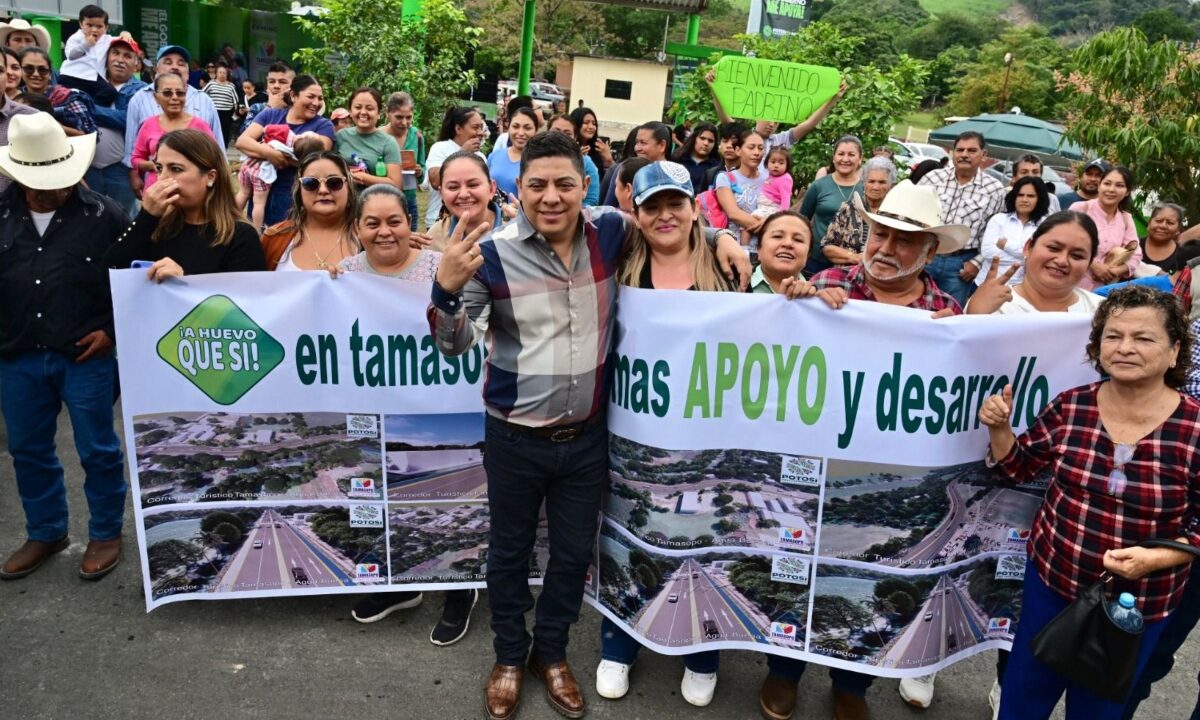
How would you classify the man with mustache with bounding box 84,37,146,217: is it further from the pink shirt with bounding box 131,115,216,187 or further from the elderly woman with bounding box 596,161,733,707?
the elderly woman with bounding box 596,161,733,707

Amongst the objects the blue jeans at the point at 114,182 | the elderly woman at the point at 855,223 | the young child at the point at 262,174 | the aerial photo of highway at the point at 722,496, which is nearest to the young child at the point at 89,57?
the blue jeans at the point at 114,182

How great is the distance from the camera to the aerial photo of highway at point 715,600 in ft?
10.5

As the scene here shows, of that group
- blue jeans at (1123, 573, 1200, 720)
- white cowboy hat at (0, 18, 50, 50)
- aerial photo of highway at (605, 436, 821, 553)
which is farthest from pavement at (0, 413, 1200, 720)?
white cowboy hat at (0, 18, 50, 50)

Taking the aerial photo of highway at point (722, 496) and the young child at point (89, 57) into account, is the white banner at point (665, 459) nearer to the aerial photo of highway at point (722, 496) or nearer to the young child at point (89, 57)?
the aerial photo of highway at point (722, 496)

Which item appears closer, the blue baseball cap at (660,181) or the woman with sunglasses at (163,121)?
the blue baseball cap at (660,181)

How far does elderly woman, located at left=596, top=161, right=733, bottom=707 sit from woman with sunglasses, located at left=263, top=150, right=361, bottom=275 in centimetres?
138

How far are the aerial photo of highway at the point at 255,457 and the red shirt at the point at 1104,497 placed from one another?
236cm

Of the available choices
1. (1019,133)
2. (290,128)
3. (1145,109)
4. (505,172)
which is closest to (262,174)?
(290,128)

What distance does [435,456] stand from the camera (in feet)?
11.6

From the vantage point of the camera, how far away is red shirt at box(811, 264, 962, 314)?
3156mm

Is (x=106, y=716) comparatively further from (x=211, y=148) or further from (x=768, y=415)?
(x=768, y=415)

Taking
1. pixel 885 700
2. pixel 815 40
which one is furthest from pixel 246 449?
pixel 815 40

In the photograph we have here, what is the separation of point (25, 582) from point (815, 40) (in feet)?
28.7

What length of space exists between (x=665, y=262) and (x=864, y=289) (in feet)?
2.38
